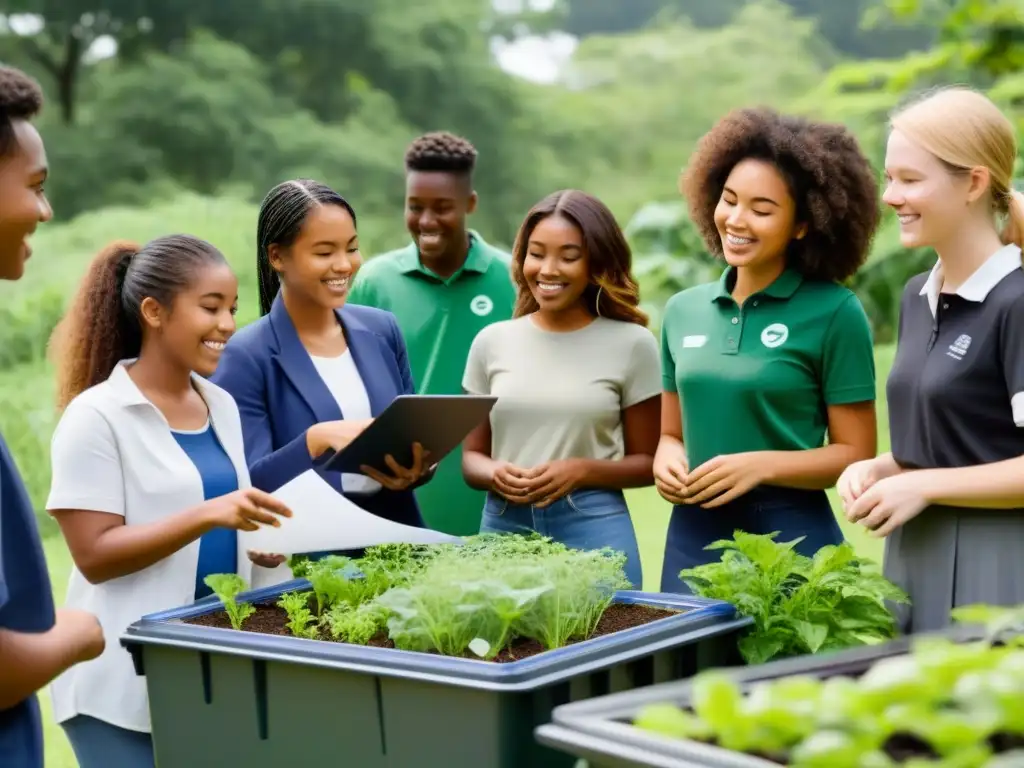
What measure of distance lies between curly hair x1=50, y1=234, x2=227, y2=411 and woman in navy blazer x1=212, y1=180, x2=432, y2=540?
0.31 meters

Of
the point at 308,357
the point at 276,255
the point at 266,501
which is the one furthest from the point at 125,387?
the point at 276,255

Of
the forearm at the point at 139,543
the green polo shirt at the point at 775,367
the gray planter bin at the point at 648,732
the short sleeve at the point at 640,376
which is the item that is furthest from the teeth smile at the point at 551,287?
the gray planter bin at the point at 648,732

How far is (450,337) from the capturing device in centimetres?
411

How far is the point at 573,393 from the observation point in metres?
3.39

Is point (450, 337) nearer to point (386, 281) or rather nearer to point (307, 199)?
point (386, 281)

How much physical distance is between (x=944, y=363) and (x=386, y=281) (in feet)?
6.49

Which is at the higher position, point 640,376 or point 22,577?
point 640,376

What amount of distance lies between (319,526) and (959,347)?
1256mm

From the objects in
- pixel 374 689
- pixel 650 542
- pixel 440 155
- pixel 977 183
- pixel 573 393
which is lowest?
pixel 650 542

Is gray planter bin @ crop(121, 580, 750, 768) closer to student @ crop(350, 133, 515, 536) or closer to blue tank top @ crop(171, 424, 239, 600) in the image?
blue tank top @ crop(171, 424, 239, 600)

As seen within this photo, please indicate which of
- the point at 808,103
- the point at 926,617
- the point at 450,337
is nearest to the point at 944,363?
the point at 926,617

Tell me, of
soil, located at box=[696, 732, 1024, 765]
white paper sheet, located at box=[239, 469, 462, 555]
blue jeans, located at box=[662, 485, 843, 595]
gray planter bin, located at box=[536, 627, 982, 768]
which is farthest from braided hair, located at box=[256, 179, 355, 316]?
soil, located at box=[696, 732, 1024, 765]

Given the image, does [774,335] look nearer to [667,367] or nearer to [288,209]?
[667,367]

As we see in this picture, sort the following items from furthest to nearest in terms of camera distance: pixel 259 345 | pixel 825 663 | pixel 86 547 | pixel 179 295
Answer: pixel 259 345, pixel 179 295, pixel 86 547, pixel 825 663
